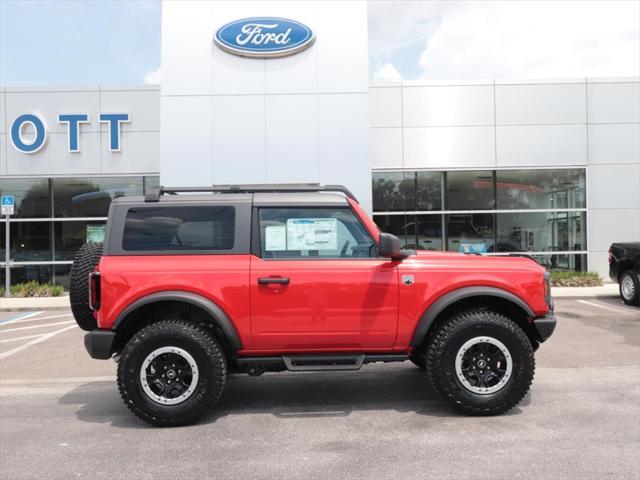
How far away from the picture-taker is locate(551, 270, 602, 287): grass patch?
1491cm

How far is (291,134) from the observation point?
13.4 meters

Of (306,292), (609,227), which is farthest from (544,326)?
(609,227)

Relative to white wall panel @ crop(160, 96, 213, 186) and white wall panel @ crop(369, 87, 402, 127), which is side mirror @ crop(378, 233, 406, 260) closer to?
white wall panel @ crop(160, 96, 213, 186)

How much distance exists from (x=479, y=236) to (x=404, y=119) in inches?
173

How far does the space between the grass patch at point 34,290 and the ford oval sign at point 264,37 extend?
8.44 m

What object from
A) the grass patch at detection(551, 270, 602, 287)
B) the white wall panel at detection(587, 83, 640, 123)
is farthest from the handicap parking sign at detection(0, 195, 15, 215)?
the white wall panel at detection(587, 83, 640, 123)

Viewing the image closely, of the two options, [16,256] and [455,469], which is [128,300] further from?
[16,256]

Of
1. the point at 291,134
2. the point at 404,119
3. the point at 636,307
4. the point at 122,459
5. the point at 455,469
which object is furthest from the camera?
the point at 404,119

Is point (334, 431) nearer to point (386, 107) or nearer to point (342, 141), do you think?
point (342, 141)

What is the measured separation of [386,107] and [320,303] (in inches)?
490

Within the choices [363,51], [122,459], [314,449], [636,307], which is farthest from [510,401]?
[363,51]

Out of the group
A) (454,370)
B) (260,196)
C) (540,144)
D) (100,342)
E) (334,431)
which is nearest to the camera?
(334,431)

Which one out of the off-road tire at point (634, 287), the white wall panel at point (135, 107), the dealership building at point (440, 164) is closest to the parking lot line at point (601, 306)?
the off-road tire at point (634, 287)

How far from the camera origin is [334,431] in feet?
13.8
